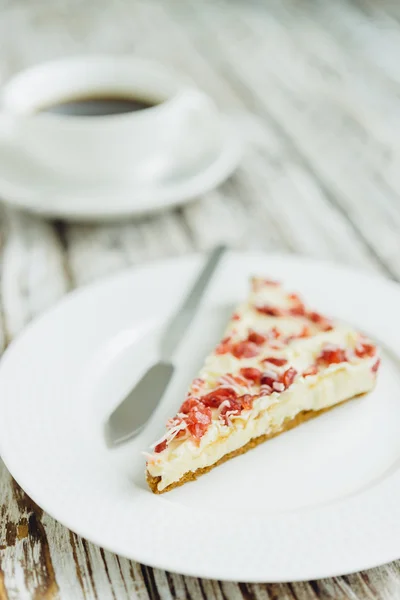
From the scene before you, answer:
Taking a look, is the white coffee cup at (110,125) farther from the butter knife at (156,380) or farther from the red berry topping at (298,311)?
the red berry topping at (298,311)

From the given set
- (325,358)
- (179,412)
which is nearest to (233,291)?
(325,358)

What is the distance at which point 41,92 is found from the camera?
2.18 meters

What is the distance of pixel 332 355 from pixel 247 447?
25 centimetres

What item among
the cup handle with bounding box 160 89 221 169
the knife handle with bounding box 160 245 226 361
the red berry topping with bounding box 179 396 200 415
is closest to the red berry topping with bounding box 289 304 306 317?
the knife handle with bounding box 160 245 226 361

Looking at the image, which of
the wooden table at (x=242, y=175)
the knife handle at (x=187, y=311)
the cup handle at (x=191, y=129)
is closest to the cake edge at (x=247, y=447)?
the wooden table at (x=242, y=175)

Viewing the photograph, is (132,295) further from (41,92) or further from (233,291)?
(41,92)

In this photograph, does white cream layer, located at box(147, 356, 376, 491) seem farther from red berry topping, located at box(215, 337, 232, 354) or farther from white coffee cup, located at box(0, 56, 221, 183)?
white coffee cup, located at box(0, 56, 221, 183)

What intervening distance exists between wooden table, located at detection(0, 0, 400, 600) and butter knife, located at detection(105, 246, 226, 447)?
188 mm

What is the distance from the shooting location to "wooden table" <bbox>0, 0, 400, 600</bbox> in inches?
45.5

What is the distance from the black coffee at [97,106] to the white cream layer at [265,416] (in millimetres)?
1059

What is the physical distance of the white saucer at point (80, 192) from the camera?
197cm

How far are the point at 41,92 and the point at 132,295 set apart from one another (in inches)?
31.8

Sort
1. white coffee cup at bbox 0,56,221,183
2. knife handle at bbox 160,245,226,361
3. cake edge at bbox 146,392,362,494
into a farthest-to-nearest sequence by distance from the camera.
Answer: white coffee cup at bbox 0,56,221,183 → knife handle at bbox 160,245,226,361 → cake edge at bbox 146,392,362,494

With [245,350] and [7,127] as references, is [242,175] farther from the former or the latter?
[245,350]
